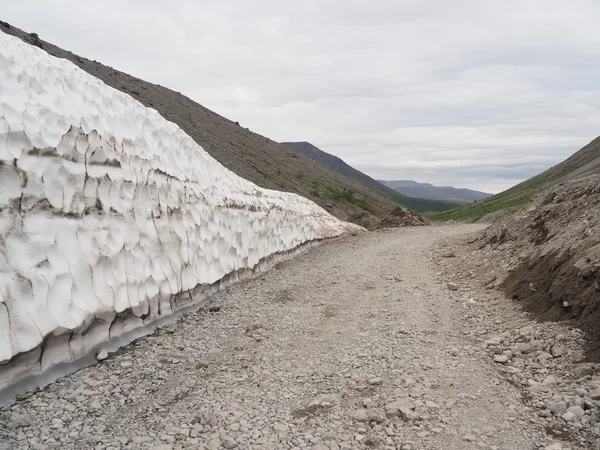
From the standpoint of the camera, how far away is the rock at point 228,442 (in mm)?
3998

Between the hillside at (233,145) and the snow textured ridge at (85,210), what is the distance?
911 inches

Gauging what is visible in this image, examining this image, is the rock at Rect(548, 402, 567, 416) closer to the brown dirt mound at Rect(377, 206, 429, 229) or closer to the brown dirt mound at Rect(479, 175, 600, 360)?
the brown dirt mound at Rect(479, 175, 600, 360)

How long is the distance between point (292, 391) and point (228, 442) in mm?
1143

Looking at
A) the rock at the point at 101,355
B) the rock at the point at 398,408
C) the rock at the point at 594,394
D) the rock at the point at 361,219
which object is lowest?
the rock at the point at 101,355

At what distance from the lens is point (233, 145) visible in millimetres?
42250

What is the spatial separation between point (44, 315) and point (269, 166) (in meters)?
37.4

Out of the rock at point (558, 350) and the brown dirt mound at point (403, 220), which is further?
the brown dirt mound at point (403, 220)

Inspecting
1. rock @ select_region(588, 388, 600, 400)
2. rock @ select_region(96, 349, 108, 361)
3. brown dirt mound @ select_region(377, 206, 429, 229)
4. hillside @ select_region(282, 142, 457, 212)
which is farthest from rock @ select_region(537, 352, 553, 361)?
hillside @ select_region(282, 142, 457, 212)

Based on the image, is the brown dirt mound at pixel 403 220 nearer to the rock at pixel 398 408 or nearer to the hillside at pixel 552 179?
the hillside at pixel 552 179

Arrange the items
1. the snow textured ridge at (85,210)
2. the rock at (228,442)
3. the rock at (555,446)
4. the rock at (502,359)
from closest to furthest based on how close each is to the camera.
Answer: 1. the rock at (555,446)
2. the rock at (228,442)
3. the snow textured ridge at (85,210)
4. the rock at (502,359)

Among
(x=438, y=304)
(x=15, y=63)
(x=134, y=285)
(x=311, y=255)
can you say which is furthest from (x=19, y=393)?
(x=311, y=255)

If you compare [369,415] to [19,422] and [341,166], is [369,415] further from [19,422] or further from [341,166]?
[341,166]

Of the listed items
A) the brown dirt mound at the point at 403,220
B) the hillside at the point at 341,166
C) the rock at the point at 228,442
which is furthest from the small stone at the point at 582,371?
the hillside at the point at 341,166

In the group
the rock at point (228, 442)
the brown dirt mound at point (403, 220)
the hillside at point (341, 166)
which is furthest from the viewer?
the hillside at point (341, 166)
